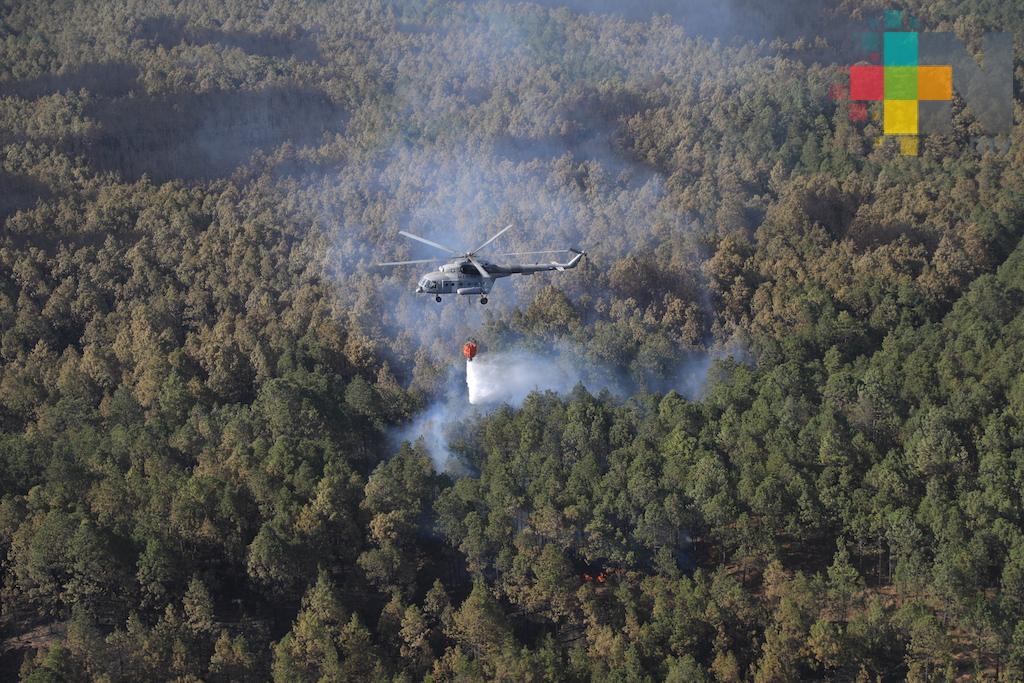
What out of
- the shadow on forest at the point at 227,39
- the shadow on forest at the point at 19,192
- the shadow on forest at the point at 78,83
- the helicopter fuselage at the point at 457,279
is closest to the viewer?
the helicopter fuselage at the point at 457,279

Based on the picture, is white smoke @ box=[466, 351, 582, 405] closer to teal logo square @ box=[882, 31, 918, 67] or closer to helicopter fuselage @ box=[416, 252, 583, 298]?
helicopter fuselage @ box=[416, 252, 583, 298]

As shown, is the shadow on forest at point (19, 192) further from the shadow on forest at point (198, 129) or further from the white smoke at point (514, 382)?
the white smoke at point (514, 382)

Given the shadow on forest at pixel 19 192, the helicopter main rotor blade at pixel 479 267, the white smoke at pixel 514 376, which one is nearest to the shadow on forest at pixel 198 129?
the shadow on forest at pixel 19 192

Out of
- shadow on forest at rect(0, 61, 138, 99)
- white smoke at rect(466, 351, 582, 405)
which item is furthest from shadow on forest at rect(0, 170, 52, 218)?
white smoke at rect(466, 351, 582, 405)

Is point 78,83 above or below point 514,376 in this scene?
below

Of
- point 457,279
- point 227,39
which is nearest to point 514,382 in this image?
point 457,279

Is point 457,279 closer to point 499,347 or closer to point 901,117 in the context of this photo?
point 499,347
